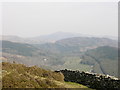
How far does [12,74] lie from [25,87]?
349 cm

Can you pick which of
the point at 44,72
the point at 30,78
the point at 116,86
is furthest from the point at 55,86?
the point at 116,86

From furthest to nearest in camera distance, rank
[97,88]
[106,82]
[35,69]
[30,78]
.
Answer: [106,82] → [97,88] → [35,69] → [30,78]

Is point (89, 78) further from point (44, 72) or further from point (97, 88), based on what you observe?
point (44, 72)

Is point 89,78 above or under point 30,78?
under

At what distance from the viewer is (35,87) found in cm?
2203

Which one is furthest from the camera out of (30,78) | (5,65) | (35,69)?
(35,69)

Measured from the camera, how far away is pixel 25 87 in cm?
2114

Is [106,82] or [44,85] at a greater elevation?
[44,85]

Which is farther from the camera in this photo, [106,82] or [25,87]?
[106,82]

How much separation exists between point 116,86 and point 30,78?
67.3 feet

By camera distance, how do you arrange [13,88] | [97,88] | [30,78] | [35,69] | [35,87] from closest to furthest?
[13,88], [35,87], [30,78], [35,69], [97,88]

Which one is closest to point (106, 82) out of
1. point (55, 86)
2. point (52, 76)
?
point (52, 76)

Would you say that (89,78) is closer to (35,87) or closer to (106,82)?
(106,82)

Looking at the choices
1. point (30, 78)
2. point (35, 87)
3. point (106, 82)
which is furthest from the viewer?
point (106, 82)
